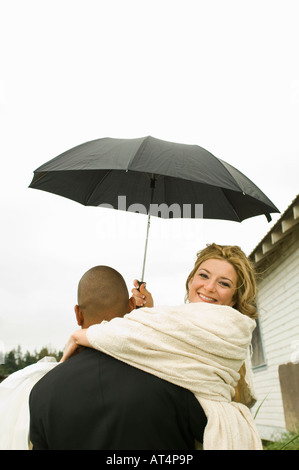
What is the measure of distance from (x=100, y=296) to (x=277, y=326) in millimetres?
8999

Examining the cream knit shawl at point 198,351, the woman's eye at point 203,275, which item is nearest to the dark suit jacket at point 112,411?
the cream knit shawl at point 198,351

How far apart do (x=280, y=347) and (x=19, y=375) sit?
8.79 metres

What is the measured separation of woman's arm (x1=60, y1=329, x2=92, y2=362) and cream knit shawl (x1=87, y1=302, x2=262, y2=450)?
0.04 meters

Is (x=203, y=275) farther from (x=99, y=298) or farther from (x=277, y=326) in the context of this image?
(x=277, y=326)

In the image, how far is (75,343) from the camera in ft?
7.34

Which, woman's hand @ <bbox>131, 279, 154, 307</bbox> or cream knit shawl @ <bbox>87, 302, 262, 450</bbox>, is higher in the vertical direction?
woman's hand @ <bbox>131, 279, 154, 307</bbox>

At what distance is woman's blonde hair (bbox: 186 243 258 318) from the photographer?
2.83 m

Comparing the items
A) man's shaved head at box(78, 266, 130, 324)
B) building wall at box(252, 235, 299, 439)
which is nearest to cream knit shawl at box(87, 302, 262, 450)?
man's shaved head at box(78, 266, 130, 324)

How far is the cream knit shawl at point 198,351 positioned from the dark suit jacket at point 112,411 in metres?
0.05

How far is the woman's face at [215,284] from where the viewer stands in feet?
9.20

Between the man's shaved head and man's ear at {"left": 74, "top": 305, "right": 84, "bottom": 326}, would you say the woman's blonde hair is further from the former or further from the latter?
man's ear at {"left": 74, "top": 305, "right": 84, "bottom": 326}

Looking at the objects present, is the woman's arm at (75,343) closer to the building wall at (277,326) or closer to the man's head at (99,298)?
the man's head at (99,298)
